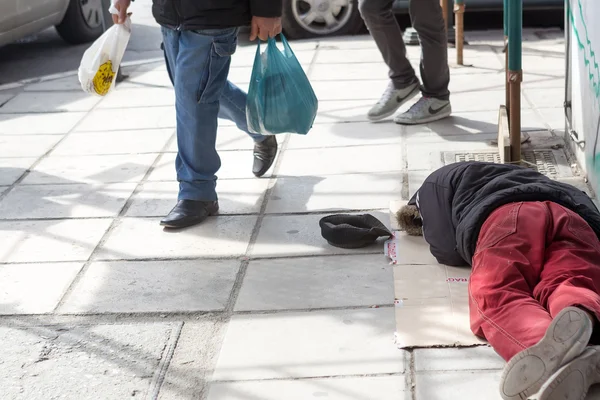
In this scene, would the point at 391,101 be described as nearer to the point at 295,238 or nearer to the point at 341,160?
the point at 341,160

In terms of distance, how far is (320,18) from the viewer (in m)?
8.96

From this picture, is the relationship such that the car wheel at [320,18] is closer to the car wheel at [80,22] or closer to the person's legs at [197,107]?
the car wheel at [80,22]

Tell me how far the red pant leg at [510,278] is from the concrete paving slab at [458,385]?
4.0 inches

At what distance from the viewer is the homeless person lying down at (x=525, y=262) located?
2699mm

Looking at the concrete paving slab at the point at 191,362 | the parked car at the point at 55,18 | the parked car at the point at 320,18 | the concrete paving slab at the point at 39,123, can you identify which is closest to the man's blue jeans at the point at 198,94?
the concrete paving slab at the point at 191,362

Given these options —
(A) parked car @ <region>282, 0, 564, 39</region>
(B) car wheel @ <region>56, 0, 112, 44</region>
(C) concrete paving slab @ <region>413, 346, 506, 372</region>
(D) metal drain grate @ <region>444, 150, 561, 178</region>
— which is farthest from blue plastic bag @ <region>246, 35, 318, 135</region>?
(B) car wheel @ <region>56, 0, 112, 44</region>

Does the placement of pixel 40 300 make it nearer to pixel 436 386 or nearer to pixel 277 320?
pixel 277 320

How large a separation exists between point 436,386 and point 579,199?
3.23ft

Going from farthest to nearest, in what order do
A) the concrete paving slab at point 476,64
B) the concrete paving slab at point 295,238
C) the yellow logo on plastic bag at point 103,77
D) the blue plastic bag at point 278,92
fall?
1. the concrete paving slab at point 476,64
2. the yellow logo on plastic bag at point 103,77
3. the blue plastic bag at point 278,92
4. the concrete paving slab at point 295,238

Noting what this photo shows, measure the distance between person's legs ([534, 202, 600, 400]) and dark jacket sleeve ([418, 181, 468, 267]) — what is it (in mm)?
483

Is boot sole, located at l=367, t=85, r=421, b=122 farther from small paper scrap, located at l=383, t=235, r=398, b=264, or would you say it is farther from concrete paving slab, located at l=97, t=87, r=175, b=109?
small paper scrap, located at l=383, t=235, r=398, b=264

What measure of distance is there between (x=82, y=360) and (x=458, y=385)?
4.40ft

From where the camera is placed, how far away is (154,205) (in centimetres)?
488

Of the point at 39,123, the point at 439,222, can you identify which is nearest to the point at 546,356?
the point at 439,222
